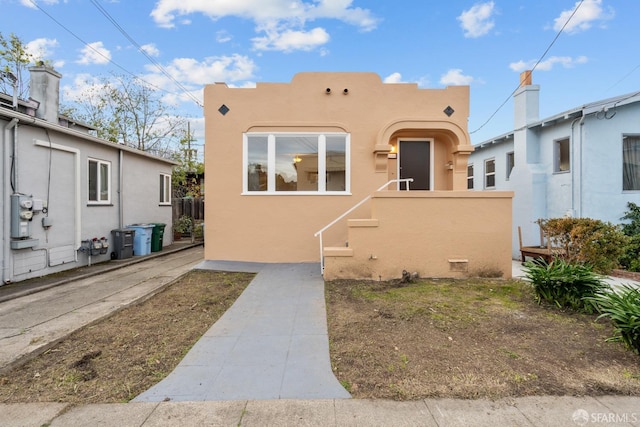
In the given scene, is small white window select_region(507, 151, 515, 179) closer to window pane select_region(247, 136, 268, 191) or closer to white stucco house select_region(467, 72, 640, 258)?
white stucco house select_region(467, 72, 640, 258)

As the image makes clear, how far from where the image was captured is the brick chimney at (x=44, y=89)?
8734 mm

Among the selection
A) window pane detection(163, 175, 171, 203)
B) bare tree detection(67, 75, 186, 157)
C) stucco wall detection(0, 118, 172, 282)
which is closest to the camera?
stucco wall detection(0, 118, 172, 282)

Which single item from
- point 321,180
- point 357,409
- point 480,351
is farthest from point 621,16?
point 357,409

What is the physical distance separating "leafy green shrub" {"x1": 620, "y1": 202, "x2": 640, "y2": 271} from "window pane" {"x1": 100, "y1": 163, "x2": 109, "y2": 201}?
13686mm

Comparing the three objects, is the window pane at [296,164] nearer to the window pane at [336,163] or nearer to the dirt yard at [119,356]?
the window pane at [336,163]

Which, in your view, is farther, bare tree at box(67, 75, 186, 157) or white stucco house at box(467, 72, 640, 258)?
bare tree at box(67, 75, 186, 157)

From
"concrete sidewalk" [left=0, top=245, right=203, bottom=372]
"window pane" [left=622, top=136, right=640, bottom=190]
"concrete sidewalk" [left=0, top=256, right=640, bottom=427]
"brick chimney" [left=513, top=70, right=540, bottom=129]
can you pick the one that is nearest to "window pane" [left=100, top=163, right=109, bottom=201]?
"concrete sidewalk" [left=0, top=245, right=203, bottom=372]

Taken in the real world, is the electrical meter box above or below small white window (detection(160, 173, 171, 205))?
below

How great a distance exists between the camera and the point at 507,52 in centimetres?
1143

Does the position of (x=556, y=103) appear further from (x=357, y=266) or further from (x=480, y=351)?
(x=480, y=351)

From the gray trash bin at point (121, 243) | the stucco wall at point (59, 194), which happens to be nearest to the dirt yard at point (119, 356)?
the stucco wall at point (59, 194)

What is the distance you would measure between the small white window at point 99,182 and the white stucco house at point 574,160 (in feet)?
44.1

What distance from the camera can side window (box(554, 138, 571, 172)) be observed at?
9.75m

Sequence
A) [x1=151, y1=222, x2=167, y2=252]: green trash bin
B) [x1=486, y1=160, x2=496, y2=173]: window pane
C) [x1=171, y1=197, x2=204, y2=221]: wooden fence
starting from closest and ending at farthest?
→ 1. [x1=151, y1=222, x2=167, y2=252]: green trash bin
2. [x1=486, y1=160, x2=496, y2=173]: window pane
3. [x1=171, y1=197, x2=204, y2=221]: wooden fence
